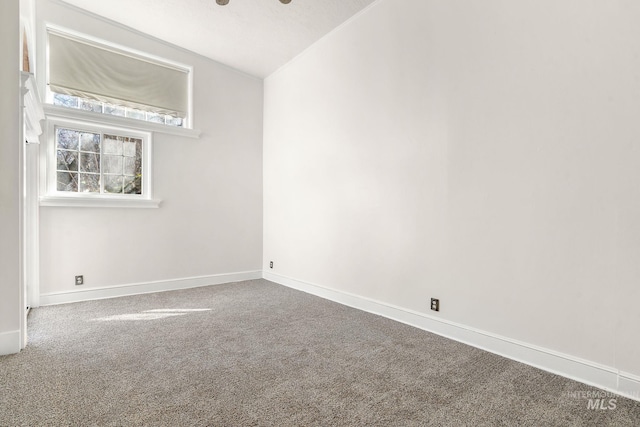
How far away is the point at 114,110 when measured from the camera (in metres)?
3.85

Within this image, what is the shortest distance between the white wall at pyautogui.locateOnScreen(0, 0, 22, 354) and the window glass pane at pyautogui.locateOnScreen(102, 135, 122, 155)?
5.18 feet

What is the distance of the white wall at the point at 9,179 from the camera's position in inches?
85.5

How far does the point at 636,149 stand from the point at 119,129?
4566 millimetres

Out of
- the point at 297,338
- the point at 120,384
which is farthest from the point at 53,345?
the point at 297,338

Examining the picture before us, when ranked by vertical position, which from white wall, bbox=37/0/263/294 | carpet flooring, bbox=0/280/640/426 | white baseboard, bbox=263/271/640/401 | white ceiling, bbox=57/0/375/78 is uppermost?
white ceiling, bbox=57/0/375/78

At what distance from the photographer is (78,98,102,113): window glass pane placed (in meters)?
3.62

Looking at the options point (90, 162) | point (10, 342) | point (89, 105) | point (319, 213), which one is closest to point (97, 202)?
point (90, 162)

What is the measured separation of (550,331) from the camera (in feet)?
6.75

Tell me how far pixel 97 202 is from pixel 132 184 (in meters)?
0.45

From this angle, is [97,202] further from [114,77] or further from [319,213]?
[319,213]

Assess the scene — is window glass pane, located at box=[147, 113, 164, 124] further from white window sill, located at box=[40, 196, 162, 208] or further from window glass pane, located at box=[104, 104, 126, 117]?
white window sill, located at box=[40, 196, 162, 208]

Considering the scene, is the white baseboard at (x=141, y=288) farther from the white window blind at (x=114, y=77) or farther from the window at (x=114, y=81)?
the white window blind at (x=114, y=77)

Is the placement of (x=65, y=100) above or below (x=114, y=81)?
below

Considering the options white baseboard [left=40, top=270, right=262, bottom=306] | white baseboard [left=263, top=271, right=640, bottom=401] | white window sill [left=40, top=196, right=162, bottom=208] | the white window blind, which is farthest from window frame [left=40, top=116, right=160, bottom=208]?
white baseboard [left=263, top=271, right=640, bottom=401]
